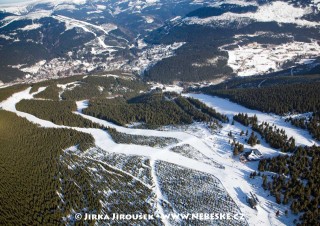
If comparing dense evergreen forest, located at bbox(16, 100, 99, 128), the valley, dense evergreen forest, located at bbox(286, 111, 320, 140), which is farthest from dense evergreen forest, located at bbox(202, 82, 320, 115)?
dense evergreen forest, located at bbox(16, 100, 99, 128)

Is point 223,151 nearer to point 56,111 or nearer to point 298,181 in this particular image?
point 298,181

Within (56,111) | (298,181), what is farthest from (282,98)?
(56,111)

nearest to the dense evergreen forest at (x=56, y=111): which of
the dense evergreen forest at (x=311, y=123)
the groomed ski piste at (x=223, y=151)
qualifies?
the groomed ski piste at (x=223, y=151)

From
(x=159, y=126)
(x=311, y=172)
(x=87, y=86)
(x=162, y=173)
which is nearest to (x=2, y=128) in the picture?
(x=159, y=126)

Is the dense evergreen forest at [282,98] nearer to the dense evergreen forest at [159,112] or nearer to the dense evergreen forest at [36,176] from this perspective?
the dense evergreen forest at [159,112]

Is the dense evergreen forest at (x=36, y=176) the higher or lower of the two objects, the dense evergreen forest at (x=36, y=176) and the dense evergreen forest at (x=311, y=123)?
the lower

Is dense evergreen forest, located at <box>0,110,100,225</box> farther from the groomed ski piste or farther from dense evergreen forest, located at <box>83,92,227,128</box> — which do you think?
dense evergreen forest, located at <box>83,92,227,128</box>
